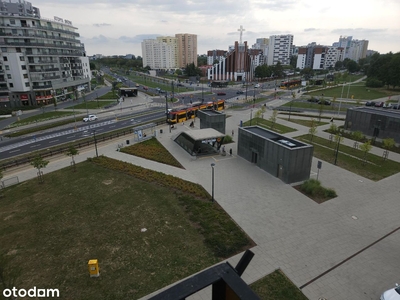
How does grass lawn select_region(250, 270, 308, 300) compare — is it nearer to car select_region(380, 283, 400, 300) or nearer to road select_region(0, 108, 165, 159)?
car select_region(380, 283, 400, 300)

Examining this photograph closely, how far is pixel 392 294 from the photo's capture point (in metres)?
11.9

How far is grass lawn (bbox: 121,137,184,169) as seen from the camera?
30.3 m

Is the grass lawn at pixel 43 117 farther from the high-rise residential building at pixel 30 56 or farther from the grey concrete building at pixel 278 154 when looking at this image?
the grey concrete building at pixel 278 154

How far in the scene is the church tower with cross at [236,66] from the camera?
118125mm

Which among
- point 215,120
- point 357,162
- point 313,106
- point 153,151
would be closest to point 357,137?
point 357,162

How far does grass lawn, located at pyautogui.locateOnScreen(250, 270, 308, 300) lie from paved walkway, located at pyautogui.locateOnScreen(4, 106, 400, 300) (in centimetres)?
38

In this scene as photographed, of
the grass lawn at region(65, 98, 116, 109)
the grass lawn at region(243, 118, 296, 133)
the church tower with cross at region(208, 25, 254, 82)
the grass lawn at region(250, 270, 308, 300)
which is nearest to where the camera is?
the grass lawn at region(250, 270, 308, 300)

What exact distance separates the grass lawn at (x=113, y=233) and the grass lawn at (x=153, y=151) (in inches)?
187

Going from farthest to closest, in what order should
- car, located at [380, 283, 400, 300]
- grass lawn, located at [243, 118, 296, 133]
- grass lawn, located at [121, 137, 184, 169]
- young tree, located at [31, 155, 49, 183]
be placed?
grass lawn, located at [243, 118, 296, 133]
grass lawn, located at [121, 137, 184, 169]
young tree, located at [31, 155, 49, 183]
car, located at [380, 283, 400, 300]

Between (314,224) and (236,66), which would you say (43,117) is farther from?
(236,66)

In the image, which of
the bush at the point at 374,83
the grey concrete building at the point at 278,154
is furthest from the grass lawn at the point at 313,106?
the bush at the point at 374,83

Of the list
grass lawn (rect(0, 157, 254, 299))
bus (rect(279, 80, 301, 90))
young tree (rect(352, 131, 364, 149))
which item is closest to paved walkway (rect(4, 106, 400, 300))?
grass lawn (rect(0, 157, 254, 299))

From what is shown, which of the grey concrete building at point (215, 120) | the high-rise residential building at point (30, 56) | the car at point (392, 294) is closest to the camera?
the car at point (392, 294)

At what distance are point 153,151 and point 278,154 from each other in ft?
51.7
